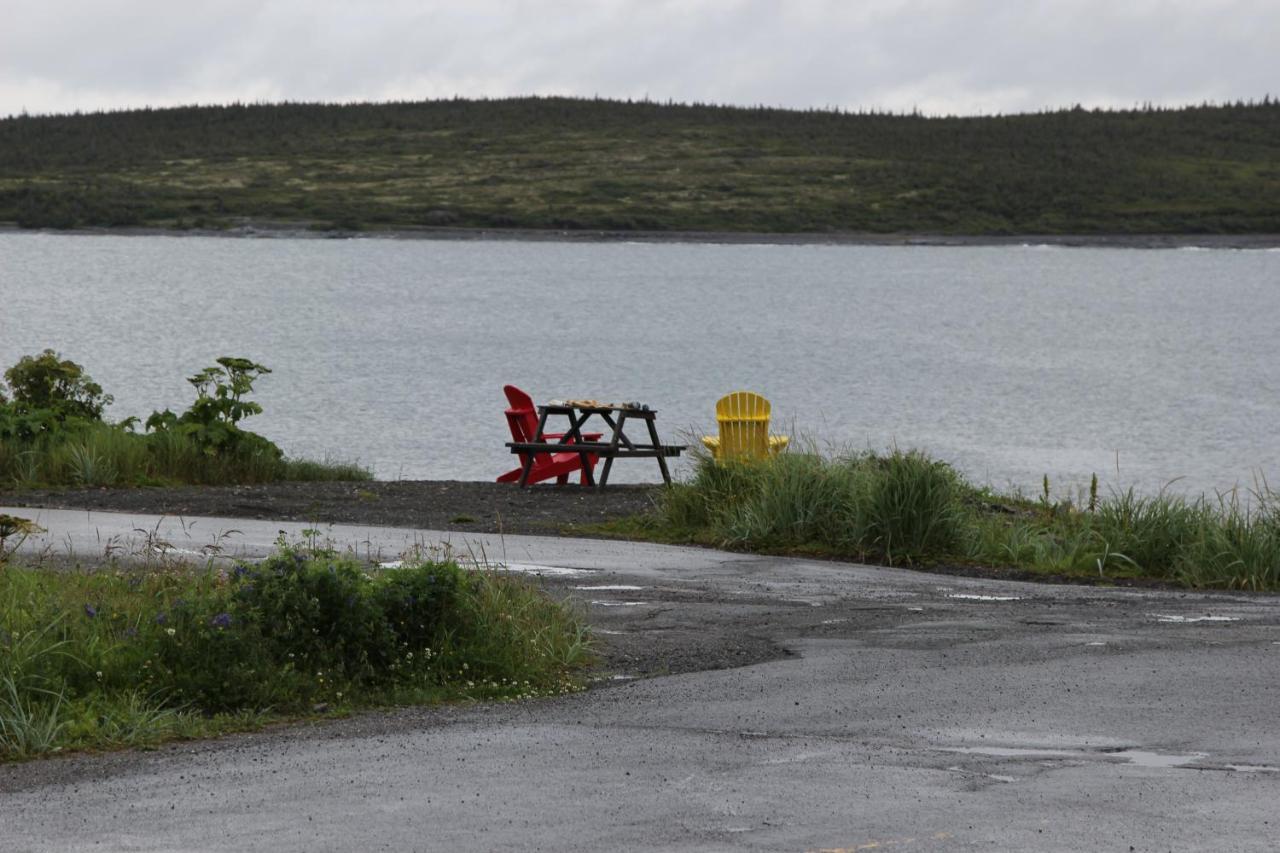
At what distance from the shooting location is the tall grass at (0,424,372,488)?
17.4 meters

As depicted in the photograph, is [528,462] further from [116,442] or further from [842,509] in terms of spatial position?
[842,509]

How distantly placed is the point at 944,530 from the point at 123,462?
319 inches

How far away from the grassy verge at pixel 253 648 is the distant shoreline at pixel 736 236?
9603cm

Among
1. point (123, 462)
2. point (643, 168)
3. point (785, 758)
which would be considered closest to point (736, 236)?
point (643, 168)

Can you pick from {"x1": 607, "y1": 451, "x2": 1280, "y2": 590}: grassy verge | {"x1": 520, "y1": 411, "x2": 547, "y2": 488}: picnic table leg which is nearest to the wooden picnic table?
{"x1": 520, "y1": 411, "x2": 547, "y2": 488}: picnic table leg

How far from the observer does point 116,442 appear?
18.0 m

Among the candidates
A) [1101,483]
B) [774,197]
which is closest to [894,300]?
[774,197]

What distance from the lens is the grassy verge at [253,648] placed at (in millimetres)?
7875

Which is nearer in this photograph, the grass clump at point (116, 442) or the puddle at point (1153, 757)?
the puddle at point (1153, 757)

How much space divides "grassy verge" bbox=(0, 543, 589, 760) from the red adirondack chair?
967 cm

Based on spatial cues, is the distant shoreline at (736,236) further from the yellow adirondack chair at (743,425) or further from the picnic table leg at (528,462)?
the yellow adirondack chair at (743,425)

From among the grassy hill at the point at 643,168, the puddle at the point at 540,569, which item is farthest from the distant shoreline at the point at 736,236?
the puddle at the point at 540,569

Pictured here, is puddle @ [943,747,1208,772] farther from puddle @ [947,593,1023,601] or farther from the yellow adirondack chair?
the yellow adirondack chair

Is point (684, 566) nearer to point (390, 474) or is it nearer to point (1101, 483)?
point (390, 474)
